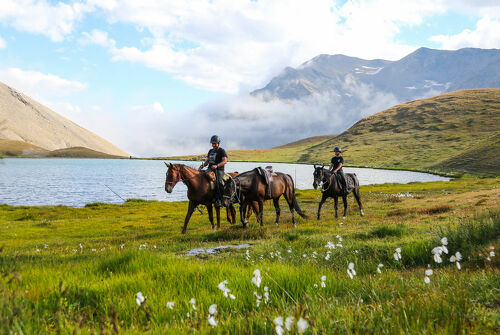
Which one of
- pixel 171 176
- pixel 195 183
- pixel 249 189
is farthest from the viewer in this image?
pixel 249 189

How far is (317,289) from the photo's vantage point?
13.8ft

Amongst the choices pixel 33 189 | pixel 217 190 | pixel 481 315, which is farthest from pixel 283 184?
pixel 33 189

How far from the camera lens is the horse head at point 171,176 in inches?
651

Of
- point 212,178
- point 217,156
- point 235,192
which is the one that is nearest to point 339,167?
point 235,192

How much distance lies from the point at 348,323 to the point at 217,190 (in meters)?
15.8

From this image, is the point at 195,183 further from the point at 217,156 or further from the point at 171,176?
the point at 217,156

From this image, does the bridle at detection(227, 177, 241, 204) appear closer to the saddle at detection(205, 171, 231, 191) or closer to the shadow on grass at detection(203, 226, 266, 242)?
the saddle at detection(205, 171, 231, 191)

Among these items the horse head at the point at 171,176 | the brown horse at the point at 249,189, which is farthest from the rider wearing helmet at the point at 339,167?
the horse head at the point at 171,176

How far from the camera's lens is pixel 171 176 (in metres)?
16.7

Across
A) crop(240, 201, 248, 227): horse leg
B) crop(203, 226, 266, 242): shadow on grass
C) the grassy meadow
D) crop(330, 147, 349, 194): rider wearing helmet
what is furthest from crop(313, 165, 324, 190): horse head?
the grassy meadow

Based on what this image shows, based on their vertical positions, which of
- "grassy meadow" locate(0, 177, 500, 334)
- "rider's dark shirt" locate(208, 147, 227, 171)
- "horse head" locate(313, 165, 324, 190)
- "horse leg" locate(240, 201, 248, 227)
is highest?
"rider's dark shirt" locate(208, 147, 227, 171)

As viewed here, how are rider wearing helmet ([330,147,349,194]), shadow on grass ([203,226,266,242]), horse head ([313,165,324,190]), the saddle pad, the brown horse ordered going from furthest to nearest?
1. the saddle pad
2. rider wearing helmet ([330,147,349,194])
3. horse head ([313,165,324,190])
4. the brown horse
5. shadow on grass ([203,226,266,242])

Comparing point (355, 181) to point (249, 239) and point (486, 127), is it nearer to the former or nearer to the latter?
point (249, 239)

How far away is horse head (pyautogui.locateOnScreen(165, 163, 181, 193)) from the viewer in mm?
16547
